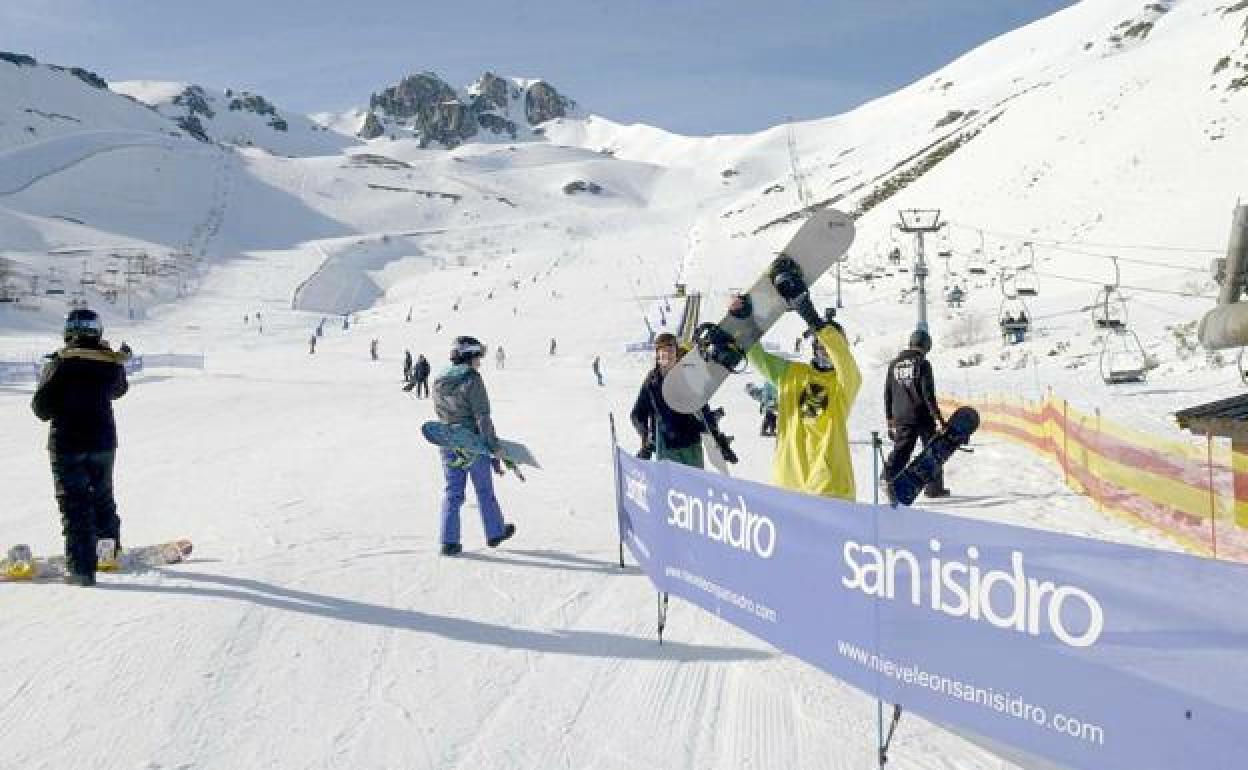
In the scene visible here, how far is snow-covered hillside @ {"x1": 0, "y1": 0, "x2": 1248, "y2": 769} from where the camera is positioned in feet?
14.1

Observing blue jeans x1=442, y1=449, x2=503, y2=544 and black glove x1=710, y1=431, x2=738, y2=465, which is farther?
blue jeans x1=442, y1=449, x2=503, y2=544

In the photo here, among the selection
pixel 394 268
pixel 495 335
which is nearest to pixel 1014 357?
pixel 495 335

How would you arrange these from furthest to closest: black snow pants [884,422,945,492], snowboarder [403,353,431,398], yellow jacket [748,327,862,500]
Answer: snowboarder [403,353,431,398] → black snow pants [884,422,945,492] → yellow jacket [748,327,862,500]

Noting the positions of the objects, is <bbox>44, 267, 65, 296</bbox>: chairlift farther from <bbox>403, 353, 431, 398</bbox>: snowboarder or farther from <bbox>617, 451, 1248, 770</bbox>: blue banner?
<bbox>617, 451, 1248, 770</bbox>: blue banner

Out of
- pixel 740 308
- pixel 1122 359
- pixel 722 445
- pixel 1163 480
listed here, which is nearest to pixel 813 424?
pixel 740 308

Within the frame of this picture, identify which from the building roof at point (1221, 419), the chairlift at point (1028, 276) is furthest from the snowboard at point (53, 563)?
the chairlift at point (1028, 276)

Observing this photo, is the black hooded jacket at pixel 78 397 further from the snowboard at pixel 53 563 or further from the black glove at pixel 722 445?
the black glove at pixel 722 445

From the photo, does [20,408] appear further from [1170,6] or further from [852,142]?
[1170,6]

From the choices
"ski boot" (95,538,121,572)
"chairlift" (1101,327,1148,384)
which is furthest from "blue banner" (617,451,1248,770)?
"chairlift" (1101,327,1148,384)

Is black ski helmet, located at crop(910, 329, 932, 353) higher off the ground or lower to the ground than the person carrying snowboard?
higher

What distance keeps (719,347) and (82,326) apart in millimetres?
4444

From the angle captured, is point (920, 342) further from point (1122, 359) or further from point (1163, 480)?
point (1122, 359)

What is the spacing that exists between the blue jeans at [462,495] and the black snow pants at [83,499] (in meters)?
2.40

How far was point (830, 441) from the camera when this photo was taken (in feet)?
18.7
